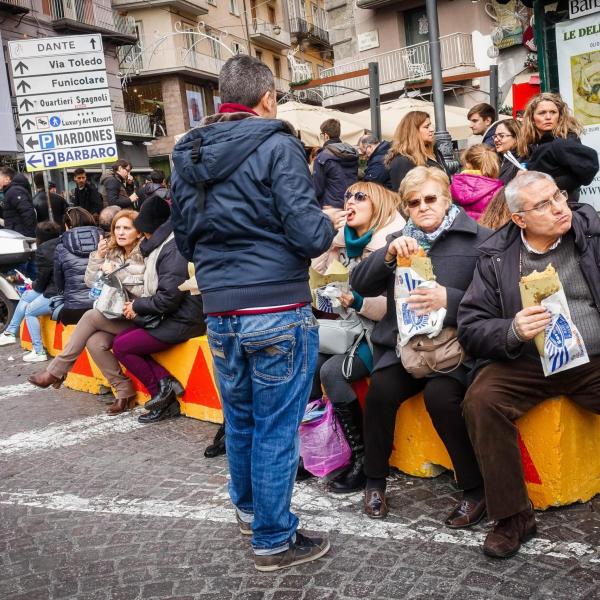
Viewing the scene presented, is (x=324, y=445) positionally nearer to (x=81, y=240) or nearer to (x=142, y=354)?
(x=142, y=354)

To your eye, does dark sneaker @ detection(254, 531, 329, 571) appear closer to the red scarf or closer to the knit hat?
the red scarf

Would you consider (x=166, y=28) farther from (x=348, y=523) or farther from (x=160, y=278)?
(x=348, y=523)

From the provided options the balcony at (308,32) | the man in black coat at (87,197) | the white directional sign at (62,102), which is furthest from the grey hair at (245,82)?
the balcony at (308,32)

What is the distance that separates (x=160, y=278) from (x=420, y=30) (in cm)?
2598

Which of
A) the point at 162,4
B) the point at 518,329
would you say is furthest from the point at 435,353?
the point at 162,4

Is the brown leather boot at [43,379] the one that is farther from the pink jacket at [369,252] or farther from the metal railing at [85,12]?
the metal railing at [85,12]

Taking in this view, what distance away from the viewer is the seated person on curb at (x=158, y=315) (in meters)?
5.96

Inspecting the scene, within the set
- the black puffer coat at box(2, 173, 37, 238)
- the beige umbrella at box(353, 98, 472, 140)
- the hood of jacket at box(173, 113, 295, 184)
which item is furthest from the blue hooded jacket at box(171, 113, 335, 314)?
the beige umbrella at box(353, 98, 472, 140)

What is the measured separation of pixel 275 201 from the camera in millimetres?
3199

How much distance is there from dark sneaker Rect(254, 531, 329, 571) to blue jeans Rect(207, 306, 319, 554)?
29 mm

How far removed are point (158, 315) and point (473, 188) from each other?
2473 millimetres

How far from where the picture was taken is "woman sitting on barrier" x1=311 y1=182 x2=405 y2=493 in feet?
14.3

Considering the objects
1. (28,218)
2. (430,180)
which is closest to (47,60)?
(28,218)

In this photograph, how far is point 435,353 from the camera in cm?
386
